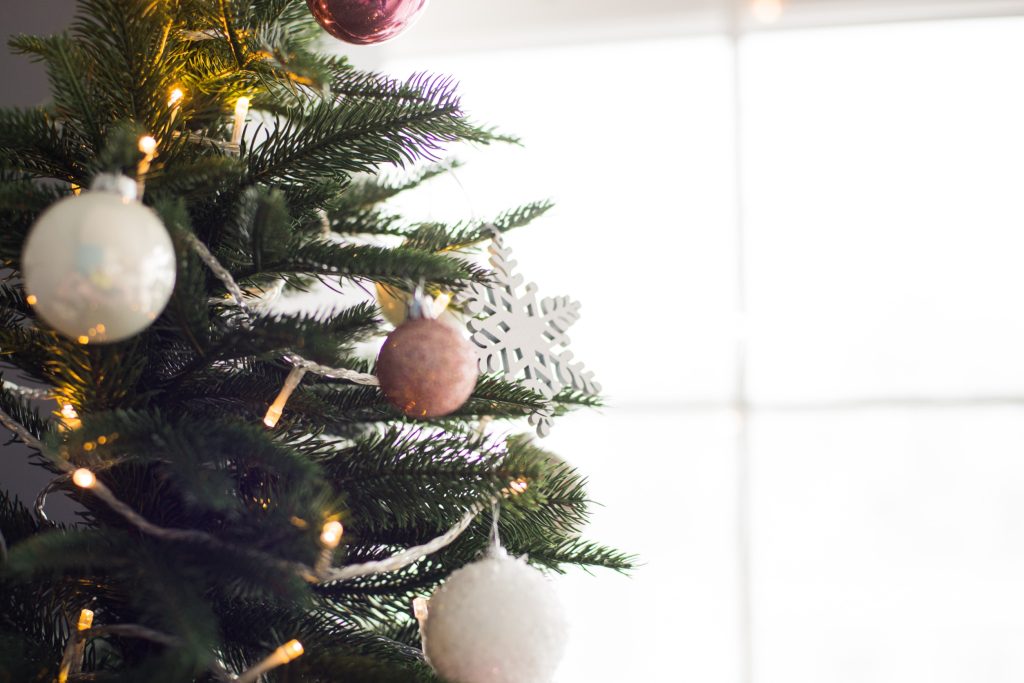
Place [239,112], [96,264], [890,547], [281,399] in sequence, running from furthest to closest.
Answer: [890,547]
[239,112]
[281,399]
[96,264]

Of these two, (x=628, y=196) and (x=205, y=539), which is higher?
(x=628, y=196)

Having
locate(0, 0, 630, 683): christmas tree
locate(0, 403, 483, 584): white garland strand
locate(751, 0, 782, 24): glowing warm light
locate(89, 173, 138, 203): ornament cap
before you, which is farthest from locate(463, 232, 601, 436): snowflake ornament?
locate(751, 0, 782, 24): glowing warm light

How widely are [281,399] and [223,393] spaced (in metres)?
0.04

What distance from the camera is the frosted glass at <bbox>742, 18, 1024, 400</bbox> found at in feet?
4.28

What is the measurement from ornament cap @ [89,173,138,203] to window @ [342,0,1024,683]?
0.96 metres

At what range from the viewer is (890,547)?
1281mm

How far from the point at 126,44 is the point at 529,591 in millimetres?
402

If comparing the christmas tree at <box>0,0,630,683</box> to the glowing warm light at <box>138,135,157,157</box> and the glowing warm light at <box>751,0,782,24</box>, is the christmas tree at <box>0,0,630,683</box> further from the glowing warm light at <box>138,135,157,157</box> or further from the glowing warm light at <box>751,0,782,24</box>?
the glowing warm light at <box>751,0,782,24</box>

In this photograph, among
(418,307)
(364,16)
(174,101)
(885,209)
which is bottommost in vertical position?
(418,307)

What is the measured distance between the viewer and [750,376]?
1339 millimetres

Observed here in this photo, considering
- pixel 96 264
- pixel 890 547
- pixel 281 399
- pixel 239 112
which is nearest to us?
pixel 96 264

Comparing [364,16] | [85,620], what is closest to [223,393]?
[85,620]

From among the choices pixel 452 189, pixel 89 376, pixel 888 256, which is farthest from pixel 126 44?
pixel 888 256

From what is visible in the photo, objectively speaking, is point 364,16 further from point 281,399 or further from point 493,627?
point 493,627
